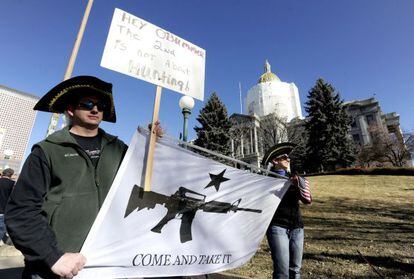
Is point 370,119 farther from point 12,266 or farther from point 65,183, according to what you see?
point 65,183

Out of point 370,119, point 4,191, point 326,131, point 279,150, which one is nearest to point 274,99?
point 370,119

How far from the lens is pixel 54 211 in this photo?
5.70 feet

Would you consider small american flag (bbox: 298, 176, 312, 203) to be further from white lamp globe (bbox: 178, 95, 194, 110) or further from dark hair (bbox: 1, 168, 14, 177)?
dark hair (bbox: 1, 168, 14, 177)

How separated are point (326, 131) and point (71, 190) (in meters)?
40.0

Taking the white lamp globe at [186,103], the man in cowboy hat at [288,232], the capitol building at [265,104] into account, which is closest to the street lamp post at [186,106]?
the white lamp globe at [186,103]

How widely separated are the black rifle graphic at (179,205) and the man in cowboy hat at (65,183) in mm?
292

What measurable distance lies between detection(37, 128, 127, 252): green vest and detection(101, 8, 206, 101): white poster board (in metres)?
0.95

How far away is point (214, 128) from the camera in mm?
34812

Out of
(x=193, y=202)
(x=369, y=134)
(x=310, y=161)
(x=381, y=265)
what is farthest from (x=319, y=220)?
(x=369, y=134)

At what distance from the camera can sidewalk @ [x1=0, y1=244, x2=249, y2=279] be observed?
4.94 metres

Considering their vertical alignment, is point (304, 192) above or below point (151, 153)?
Result: below

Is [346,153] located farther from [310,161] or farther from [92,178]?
[92,178]

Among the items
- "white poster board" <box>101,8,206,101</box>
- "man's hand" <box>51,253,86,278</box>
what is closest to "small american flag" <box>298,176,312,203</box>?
"white poster board" <box>101,8,206,101</box>

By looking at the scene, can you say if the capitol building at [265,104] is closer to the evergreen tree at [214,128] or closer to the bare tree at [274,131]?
the bare tree at [274,131]
